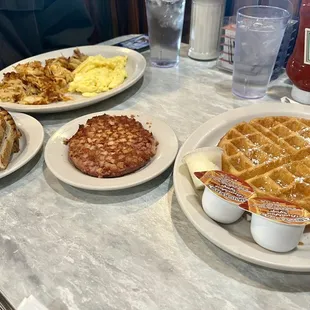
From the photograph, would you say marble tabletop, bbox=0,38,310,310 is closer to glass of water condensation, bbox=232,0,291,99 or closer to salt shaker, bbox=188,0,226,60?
glass of water condensation, bbox=232,0,291,99

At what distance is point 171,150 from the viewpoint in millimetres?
960

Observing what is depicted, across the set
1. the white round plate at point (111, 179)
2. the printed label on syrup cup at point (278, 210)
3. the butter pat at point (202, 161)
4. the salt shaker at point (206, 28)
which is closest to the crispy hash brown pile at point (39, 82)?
the white round plate at point (111, 179)

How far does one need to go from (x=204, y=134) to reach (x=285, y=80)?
0.61 m

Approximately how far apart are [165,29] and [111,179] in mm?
869

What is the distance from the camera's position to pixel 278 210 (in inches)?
26.0

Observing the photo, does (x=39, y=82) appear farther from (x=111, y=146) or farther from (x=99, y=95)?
(x=111, y=146)

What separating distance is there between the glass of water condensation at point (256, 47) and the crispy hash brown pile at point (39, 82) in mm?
634

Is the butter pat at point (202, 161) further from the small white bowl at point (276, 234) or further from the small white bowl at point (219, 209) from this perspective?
the small white bowl at point (276, 234)

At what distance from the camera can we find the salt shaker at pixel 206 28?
1474mm

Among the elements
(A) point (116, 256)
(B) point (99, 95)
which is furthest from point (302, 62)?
(A) point (116, 256)

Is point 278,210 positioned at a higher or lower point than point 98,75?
higher

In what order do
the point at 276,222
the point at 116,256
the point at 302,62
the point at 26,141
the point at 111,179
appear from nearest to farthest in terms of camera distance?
the point at 276,222 < the point at 116,256 < the point at 111,179 < the point at 26,141 < the point at 302,62

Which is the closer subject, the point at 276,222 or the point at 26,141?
the point at 276,222

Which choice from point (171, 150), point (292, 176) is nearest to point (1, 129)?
point (171, 150)
